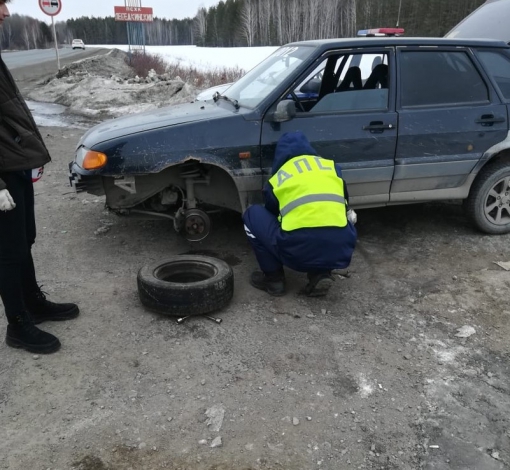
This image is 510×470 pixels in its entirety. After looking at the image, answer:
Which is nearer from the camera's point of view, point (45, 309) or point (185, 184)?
point (45, 309)

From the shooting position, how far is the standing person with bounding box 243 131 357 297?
3.35 metres

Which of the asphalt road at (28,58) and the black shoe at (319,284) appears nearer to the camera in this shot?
the black shoe at (319,284)

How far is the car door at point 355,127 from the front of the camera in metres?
4.14

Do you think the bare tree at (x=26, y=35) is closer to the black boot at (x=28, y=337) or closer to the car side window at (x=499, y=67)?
the car side window at (x=499, y=67)

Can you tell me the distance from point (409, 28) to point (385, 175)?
3873cm

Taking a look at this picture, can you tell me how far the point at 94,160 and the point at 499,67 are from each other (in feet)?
12.9

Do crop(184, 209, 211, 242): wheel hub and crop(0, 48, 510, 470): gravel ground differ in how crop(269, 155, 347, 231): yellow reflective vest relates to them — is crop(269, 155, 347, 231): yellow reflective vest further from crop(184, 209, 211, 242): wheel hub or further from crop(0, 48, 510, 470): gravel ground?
crop(184, 209, 211, 242): wheel hub

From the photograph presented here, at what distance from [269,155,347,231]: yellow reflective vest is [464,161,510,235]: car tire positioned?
80.1 inches

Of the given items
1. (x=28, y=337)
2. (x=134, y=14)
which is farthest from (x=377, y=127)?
(x=134, y=14)

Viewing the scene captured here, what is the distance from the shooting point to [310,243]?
133 inches

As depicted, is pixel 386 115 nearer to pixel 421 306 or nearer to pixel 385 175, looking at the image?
pixel 385 175

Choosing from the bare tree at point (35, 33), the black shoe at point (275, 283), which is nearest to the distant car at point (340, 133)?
the black shoe at point (275, 283)

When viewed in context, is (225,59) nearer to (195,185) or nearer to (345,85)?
(345,85)

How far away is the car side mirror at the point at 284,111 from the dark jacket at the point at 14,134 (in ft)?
6.27
